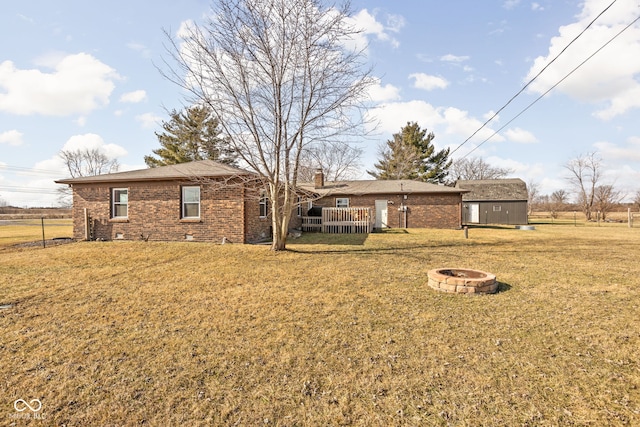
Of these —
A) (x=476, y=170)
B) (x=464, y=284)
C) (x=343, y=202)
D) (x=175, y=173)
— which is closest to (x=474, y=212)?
(x=343, y=202)

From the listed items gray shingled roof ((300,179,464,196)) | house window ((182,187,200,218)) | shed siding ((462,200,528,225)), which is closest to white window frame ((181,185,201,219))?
house window ((182,187,200,218))

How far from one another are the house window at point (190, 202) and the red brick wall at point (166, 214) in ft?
0.59

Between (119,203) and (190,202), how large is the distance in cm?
329

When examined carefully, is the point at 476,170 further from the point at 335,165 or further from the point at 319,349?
the point at 319,349

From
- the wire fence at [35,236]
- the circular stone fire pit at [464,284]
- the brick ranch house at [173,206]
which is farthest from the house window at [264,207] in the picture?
the circular stone fire pit at [464,284]

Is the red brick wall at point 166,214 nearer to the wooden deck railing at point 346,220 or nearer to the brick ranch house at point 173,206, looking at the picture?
the brick ranch house at point 173,206

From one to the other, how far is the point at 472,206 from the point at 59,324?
31.0 meters

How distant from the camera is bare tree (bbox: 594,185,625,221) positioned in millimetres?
32531

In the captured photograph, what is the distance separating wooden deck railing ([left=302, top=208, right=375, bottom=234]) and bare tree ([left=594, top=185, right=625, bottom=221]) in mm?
30588

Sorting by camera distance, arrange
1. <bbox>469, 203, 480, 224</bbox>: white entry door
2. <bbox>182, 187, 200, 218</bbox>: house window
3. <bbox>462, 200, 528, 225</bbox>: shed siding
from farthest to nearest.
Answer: <bbox>469, 203, 480, 224</bbox>: white entry door, <bbox>462, 200, 528, 225</bbox>: shed siding, <bbox>182, 187, 200, 218</bbox>: house window

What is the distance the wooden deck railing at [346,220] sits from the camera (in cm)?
1711

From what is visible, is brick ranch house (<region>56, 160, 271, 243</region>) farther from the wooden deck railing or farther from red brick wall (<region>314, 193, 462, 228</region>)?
red brick wall (<region>314, 193, 462, 228</region>)

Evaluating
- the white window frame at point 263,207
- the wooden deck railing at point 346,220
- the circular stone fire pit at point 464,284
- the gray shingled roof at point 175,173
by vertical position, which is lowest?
the circular stone fire pit at point 464,284

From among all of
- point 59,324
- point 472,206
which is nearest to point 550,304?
point 59,324
